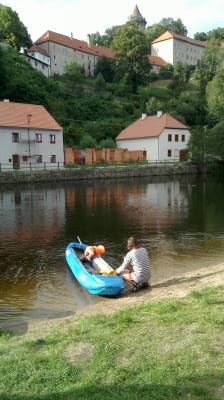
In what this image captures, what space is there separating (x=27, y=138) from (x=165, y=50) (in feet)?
333

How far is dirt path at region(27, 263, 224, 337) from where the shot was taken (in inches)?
328

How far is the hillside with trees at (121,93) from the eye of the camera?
243ft

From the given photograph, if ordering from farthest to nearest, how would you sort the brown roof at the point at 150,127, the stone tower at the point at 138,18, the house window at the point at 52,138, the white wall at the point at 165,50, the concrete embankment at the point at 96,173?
the stone tower at the point at 138,18 < the white wall at the point at 165,50 < the brown roof at the point at 150,127 < the house window at the point at 52,138 < the concrete embankment at the point at 96,173

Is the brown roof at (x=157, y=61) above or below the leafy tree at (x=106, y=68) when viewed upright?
above

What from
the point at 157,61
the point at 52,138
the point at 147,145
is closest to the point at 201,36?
the point at 157,61

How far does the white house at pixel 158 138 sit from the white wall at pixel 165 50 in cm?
7512

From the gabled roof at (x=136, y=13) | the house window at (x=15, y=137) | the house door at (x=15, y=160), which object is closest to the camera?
the house window at (x=15, y=137)

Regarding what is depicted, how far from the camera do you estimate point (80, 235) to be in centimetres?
1991

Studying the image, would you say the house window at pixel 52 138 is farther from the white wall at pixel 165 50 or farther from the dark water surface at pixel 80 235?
the white wall at pixel 165 50

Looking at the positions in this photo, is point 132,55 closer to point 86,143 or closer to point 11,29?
point 11,29

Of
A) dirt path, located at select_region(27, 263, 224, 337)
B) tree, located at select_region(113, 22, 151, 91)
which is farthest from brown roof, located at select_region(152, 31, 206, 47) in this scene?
dirt path, located at select_region(27, 263, 224, 337)

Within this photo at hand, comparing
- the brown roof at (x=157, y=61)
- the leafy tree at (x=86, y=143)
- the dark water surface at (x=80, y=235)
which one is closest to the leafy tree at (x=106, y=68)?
the brown roof at (x=157, y=61)

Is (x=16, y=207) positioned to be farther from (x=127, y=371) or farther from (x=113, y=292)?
(x=127, y=371)

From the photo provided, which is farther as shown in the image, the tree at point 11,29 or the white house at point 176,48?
the white house at point 176,48
